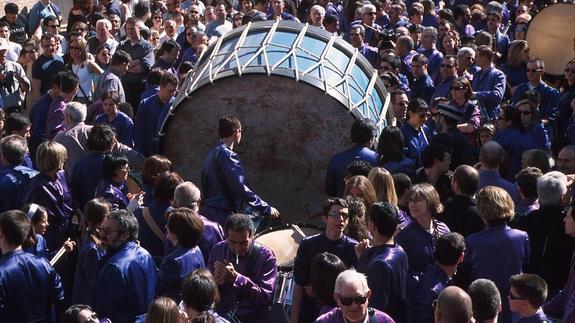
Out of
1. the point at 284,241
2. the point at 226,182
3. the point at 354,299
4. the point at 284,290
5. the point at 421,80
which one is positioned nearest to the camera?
the point at 354,299

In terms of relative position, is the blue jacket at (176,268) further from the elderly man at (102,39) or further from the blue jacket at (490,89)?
the elderly man at (102,39)

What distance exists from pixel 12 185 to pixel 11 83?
3.95m

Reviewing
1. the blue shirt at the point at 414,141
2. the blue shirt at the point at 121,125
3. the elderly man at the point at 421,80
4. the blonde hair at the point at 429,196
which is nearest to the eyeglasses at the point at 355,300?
the blonde hair at the point at 429,196

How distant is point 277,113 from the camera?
10672 millimetres

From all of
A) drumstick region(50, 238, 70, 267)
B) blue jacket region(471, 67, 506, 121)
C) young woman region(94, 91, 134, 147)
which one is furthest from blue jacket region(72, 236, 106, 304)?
blue jacket region(471, 67, 506, 121)

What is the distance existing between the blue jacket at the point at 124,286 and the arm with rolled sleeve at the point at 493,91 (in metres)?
6.07

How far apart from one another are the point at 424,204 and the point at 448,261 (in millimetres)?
727

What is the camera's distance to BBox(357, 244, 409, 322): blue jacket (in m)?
7.02

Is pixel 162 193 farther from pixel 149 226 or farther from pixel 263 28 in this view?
pixel 263 28

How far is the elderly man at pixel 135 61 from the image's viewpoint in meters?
13.4

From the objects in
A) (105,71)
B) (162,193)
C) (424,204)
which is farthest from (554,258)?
(105,71)

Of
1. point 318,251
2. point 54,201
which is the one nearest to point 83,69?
point 54,201

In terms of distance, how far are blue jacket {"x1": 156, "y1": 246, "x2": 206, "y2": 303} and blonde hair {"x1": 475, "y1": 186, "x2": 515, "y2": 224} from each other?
1887 mm

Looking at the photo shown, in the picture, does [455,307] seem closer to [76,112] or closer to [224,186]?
[224,186]
